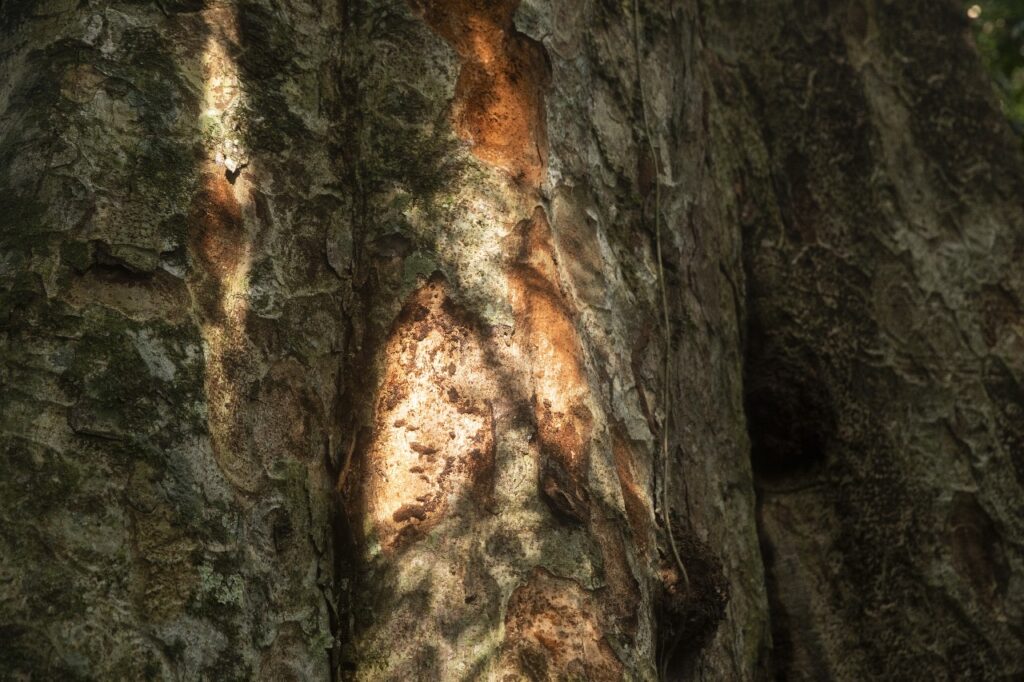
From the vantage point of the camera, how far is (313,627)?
1.66 m

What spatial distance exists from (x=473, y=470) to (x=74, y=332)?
1.97 ft

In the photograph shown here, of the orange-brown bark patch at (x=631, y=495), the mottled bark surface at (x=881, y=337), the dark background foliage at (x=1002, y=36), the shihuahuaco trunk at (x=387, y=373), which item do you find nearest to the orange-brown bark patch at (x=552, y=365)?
the shihuahuaco trunk at (x=387, y=373)

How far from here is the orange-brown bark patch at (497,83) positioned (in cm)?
192

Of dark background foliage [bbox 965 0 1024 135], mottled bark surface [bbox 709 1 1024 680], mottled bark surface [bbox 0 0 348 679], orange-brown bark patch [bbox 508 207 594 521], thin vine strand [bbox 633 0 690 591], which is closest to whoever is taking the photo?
mottled bark surface [bbox 0 0 348 679]

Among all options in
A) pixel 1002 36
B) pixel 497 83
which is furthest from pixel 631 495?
pixel 1002 36

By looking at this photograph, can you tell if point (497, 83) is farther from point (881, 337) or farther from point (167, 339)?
point (881, 337)

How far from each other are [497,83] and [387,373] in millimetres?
553

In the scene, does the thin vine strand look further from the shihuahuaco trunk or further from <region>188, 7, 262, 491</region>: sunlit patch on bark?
<region>188, 7, 262, 491</region>: sunlit patch on bark

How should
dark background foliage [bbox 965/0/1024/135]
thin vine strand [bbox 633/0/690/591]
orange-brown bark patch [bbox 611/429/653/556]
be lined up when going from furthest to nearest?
dark background foliage [bbox 965/0/1024/135] → thin vine strand [bbox 633/0/690/591] → orange-brown bark patch [bbox 611/429/653/556]

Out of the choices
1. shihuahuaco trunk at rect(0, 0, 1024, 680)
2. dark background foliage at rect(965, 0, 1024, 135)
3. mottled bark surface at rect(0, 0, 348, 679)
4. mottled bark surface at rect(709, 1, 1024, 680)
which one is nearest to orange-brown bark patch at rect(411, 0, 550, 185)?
shihuahuaco trunk at rect(0, 0, 1024, 680)

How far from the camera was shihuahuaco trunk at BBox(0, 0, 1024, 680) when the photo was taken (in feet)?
5.10

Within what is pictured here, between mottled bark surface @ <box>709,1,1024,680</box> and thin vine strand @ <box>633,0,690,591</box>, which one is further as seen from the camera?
mottled bark surface @ <box>709,1,1024,680</box>

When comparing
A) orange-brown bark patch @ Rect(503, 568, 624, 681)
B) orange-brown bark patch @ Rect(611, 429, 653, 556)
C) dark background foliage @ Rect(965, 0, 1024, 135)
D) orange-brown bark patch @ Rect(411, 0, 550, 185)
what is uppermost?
dark background foliage @ Rect(965, 0, 1024, 135)

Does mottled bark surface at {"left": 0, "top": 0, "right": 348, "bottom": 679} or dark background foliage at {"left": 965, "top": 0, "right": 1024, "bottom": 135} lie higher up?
dark background foliage at {"left": 965, "top": 0, "right": 1024, "bottom": 135}
